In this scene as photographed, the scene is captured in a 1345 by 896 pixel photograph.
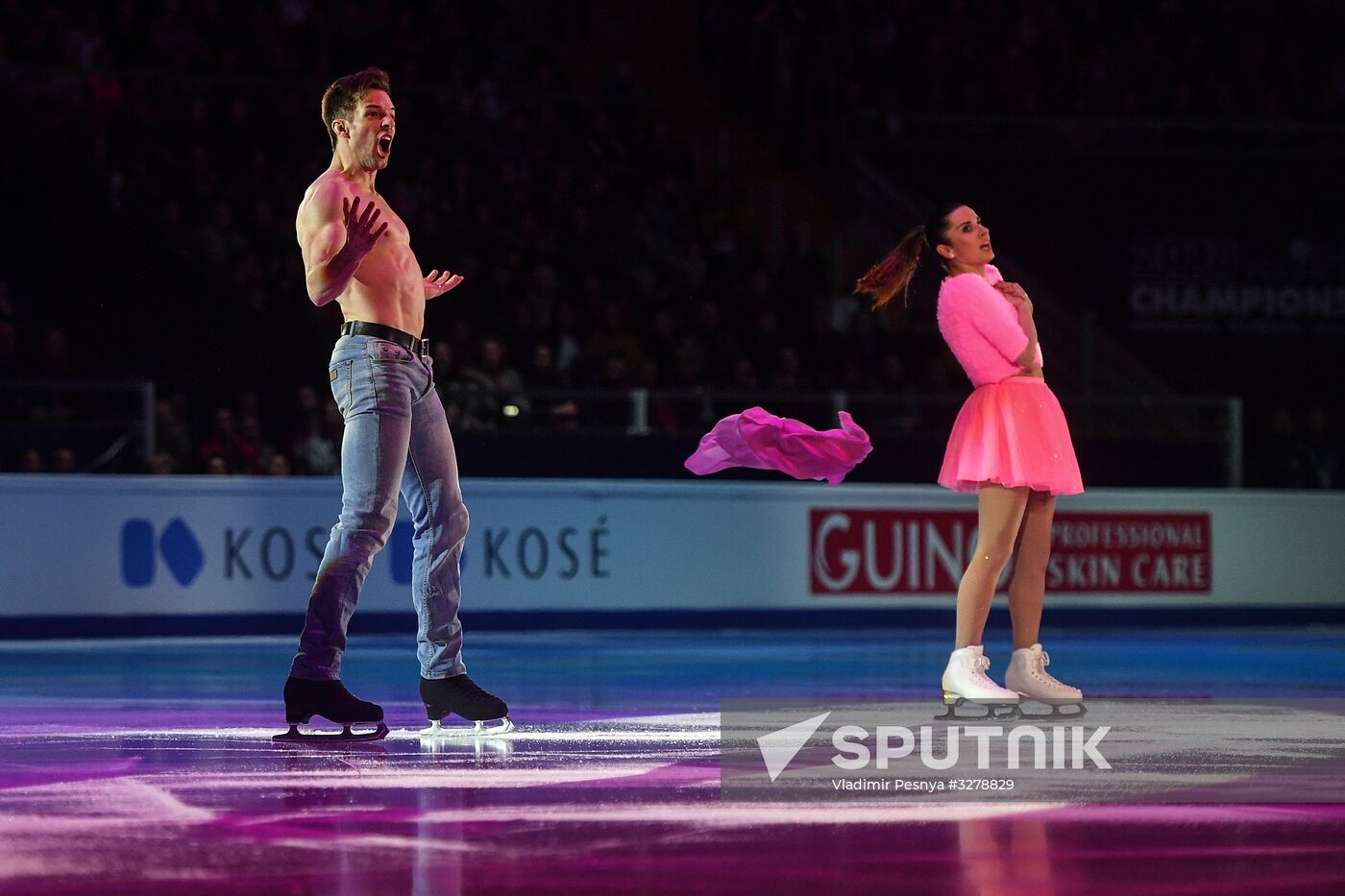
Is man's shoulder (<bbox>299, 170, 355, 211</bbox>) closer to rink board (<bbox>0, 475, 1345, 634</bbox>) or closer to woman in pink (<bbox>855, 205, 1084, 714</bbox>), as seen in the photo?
woman in pink (<bbox>855, 205, 1084, 714</bbox>)

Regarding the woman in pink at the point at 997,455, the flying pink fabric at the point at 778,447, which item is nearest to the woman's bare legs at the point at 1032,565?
the woman in pink at the point at 997,455

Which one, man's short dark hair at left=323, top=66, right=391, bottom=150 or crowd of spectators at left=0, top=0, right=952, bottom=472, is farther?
crowd of spectators at left=0, top=0, right=952, bottom=472

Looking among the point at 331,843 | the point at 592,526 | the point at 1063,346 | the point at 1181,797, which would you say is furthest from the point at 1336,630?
the point at 331,843

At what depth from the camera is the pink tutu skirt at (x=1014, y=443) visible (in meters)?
6.50

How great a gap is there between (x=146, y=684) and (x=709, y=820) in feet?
15.5

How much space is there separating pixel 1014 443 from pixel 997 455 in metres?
0.07

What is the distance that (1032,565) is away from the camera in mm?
6695

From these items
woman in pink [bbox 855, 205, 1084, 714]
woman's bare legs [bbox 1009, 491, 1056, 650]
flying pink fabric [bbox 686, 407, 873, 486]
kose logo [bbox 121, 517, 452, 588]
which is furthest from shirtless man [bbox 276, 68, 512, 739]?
kose logo [bbox 121, 517, 452, 588]

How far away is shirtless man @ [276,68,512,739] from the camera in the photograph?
569cm

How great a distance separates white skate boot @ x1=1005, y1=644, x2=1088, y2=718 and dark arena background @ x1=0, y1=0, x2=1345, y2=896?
0.48 ft

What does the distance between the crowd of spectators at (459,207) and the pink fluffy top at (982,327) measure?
6852 mm

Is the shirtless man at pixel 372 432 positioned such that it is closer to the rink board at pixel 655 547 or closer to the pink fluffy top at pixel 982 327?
the pink fluffy top at pixel 982 327

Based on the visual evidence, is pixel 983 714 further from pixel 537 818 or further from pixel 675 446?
pixel 675 446

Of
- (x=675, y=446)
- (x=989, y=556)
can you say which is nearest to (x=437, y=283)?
(x=989, y=556)
